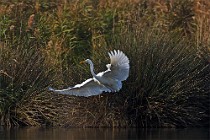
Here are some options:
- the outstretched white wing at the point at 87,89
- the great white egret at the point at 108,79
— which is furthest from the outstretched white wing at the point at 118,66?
the outstretched white wing at the point at 87,89

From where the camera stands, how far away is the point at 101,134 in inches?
738

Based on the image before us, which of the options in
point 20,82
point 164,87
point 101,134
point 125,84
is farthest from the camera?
point 20,82

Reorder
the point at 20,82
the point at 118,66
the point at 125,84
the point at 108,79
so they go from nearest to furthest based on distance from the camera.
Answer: the point at 118,66, the point at 108,79, the point at 125,84, the point at 20,82

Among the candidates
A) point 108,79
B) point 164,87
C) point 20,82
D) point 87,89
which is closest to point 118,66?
point 108,79

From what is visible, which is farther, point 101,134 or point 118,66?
point 118,66

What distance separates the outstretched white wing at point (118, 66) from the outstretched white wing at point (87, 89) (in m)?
0.35

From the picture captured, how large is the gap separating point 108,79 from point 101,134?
4.11 ft

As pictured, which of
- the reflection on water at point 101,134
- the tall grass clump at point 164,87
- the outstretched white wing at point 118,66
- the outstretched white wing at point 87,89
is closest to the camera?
the reflection on water at point 101,134

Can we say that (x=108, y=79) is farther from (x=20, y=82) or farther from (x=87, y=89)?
(x=20, y=82)

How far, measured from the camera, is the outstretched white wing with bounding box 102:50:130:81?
62.0 feet

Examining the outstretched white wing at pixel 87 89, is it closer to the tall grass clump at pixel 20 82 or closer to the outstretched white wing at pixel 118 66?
the outstretched white wing at pixel 118 66

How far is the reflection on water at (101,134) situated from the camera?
18.0m

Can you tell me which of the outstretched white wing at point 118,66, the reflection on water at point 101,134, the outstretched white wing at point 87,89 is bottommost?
the reflection on water at point 101,134

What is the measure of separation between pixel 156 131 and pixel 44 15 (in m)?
7.67
